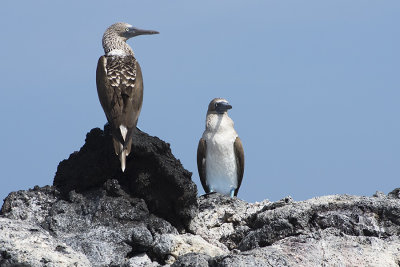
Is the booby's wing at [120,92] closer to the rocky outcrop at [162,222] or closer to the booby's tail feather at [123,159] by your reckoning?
the rocky outcrop at [162,222]

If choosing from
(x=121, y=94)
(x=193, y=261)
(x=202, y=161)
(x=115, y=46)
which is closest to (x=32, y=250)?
(x=193, y=261)

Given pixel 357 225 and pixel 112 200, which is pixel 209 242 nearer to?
pixel 112 200

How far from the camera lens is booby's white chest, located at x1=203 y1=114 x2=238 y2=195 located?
14438 millimetres

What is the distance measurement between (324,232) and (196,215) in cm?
205

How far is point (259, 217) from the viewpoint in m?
9.42

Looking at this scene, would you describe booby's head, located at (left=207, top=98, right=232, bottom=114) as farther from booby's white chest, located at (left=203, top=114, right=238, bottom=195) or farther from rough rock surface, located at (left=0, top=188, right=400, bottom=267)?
rough rock surface, located at (left=0, top=188, right=400, bottom=267)

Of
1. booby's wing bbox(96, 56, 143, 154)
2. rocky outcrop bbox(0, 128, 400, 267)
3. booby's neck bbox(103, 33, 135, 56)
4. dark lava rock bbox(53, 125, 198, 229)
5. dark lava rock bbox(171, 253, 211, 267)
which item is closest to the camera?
dark lava rock bbox(171, 253, 211, 267)

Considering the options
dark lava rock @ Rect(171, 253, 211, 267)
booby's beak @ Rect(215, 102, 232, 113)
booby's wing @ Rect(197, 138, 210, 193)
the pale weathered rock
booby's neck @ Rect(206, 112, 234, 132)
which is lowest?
dark lava rock @ Rect(171, 253, 211, 267)

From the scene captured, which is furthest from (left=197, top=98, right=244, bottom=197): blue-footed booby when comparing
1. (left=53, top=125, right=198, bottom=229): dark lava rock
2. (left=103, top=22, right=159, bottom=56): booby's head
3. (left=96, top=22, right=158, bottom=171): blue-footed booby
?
(left=53, top=125, right=198, bottom=229): dark lava rock

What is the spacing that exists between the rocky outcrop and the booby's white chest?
3.54 meters

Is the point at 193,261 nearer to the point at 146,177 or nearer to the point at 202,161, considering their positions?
the point at 146,177

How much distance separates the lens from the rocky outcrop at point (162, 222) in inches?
307

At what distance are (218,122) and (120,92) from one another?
12.5ft

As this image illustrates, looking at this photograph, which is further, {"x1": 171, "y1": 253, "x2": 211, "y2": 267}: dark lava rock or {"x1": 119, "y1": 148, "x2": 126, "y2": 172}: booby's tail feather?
{"x1": 119, "y1": 148, "x2": 126, "y2": 172}: booby's tail feather
